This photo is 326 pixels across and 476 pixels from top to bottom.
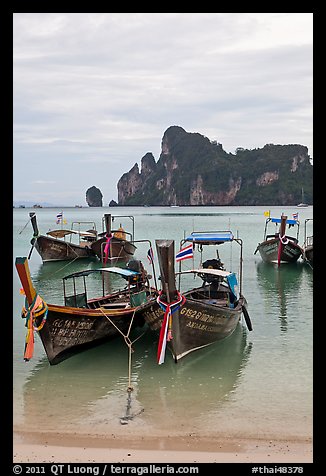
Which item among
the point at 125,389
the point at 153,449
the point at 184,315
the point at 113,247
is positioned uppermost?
the point at 113,247

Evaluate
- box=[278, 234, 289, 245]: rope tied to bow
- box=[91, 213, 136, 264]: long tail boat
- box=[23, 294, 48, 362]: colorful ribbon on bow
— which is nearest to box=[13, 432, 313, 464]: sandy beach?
box=[23, 294, 48, 362]: colorful ribbon on bow

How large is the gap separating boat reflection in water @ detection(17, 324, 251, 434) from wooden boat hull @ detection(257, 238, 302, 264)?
57.5 ft

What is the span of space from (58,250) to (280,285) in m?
15.0

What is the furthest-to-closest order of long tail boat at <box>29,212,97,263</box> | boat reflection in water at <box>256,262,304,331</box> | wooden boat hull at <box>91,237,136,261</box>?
long tail boat at <box>29,212,97,263</box> < wooden boat hull at <box>91,237,136,261</box> < boat reflection in water at <box>256,262,304,331</box>

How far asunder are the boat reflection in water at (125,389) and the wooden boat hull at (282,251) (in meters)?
17.5

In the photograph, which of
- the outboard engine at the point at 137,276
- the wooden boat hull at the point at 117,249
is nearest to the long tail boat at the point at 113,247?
the wooden boat hull at the point at 117,249

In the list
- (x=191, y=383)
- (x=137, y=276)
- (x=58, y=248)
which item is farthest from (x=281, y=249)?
(x=191, y=383)

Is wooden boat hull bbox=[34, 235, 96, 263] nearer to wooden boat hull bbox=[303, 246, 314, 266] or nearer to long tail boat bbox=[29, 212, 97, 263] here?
long tail boat bbox=[29, 212, 97, 263]

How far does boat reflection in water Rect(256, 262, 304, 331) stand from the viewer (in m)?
19.3

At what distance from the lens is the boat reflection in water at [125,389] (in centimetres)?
940

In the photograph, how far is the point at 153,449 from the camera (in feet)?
26.9

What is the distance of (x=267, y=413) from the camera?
9.77 m

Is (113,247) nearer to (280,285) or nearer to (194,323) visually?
(280,285)
